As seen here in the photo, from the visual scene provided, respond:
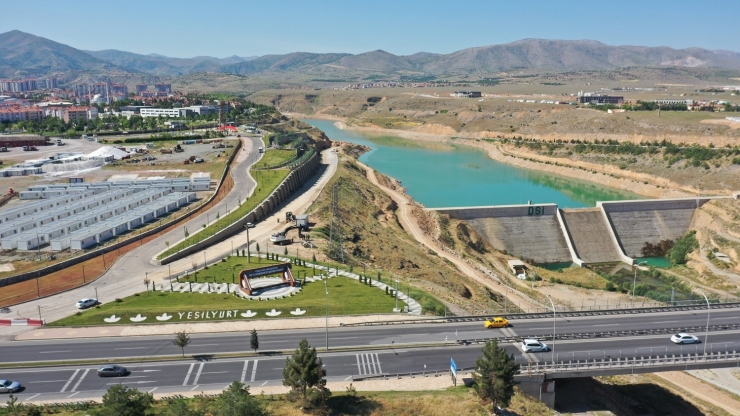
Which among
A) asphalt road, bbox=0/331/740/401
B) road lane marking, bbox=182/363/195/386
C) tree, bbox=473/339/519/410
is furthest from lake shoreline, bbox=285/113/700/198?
road lane marking, bbox=182/363/195/386

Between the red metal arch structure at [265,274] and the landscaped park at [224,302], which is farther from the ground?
the red metal arch structure at [265,274]

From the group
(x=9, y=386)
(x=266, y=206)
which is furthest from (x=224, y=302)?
(x=266, y=206)

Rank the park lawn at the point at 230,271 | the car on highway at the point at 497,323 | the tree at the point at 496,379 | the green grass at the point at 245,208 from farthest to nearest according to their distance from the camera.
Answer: the green grass at the point at 245,208, the park lawn at the point at 230,271, the car on highway at the point at 497,323, the tree at the point at 496,379

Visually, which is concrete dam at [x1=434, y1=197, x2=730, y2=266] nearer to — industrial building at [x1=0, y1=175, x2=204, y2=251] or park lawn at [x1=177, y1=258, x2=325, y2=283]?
park lawn at [x1=177, y1=258, x2=325, y2=283]

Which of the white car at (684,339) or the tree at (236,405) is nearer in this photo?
the tree at (236,405)

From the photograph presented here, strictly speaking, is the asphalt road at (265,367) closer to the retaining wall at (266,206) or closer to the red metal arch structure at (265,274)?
the red metal arch structure at (265,274)

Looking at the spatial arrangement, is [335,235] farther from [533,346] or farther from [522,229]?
[533,346]

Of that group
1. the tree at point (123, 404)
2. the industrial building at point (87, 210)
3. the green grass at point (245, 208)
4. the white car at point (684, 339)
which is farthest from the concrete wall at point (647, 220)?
the tree at point (123, 404)
